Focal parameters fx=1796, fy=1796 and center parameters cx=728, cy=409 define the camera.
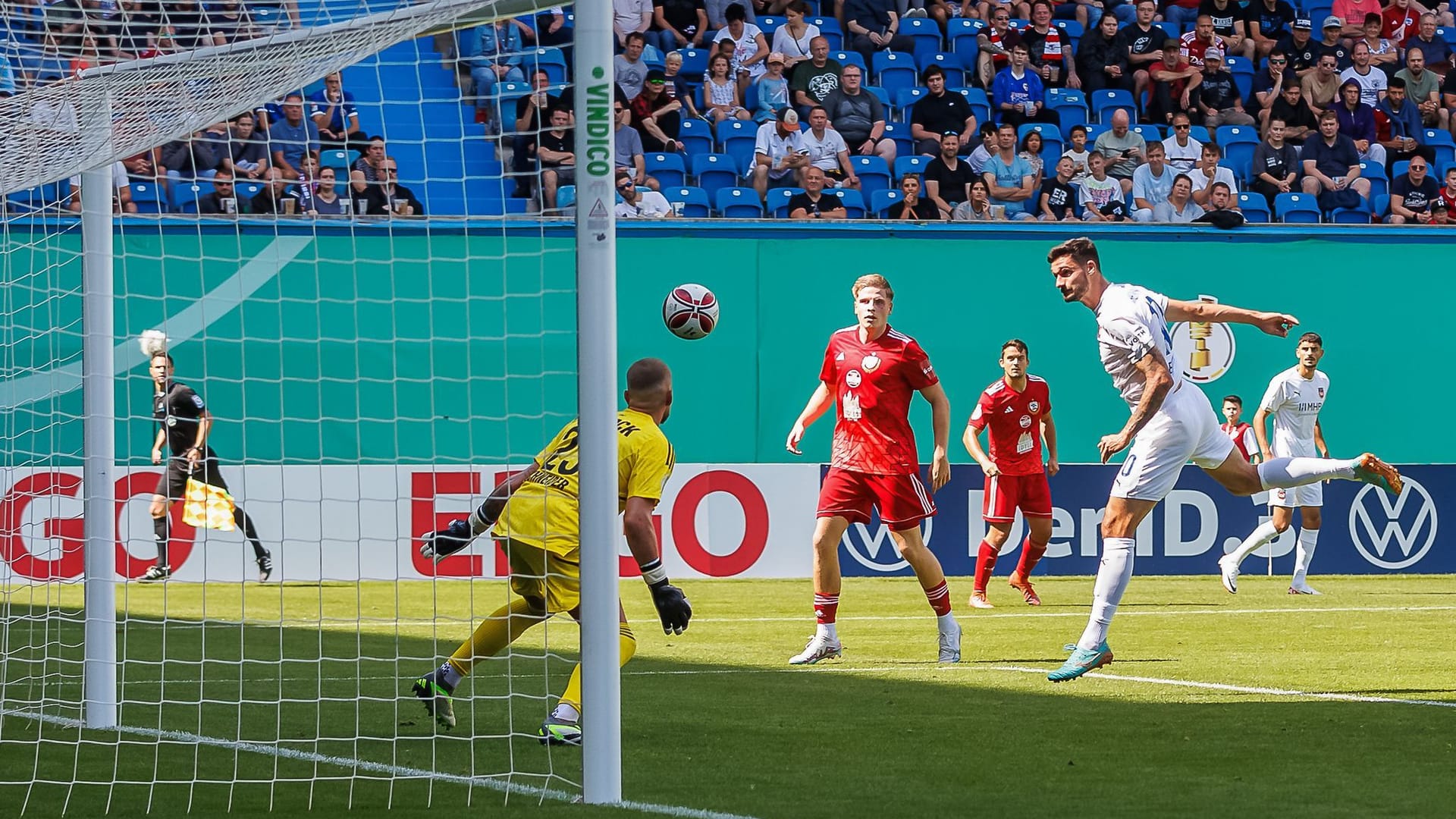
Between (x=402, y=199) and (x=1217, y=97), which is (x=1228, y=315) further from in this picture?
(x=1217, y=97)

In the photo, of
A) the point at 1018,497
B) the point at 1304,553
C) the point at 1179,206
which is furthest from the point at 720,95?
the point at 1304,553

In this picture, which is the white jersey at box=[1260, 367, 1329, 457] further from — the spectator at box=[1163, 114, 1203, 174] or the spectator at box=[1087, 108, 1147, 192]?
the spectator at box=[1163, 114, 1203, 174]

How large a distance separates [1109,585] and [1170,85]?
13.1m

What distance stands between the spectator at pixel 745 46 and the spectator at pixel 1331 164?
6191mm

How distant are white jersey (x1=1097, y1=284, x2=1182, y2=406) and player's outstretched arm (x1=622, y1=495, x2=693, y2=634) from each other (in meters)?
2.79

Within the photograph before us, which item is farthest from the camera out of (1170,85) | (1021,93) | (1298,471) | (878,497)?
(1170,85)

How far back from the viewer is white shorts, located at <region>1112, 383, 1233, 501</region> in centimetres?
859

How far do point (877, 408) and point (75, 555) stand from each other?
494 cm

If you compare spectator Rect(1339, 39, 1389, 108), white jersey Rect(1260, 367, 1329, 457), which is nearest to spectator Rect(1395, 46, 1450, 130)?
spectator Rect(1339, 39, 1389, 108)

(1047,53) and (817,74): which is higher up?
(1047,53)

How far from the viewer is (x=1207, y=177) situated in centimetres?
1942

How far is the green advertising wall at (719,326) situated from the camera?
1599 cm

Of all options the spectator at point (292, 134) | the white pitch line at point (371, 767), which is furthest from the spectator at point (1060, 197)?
the white pitch line at point (371, 767)

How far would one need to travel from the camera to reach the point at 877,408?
10.3 metres
